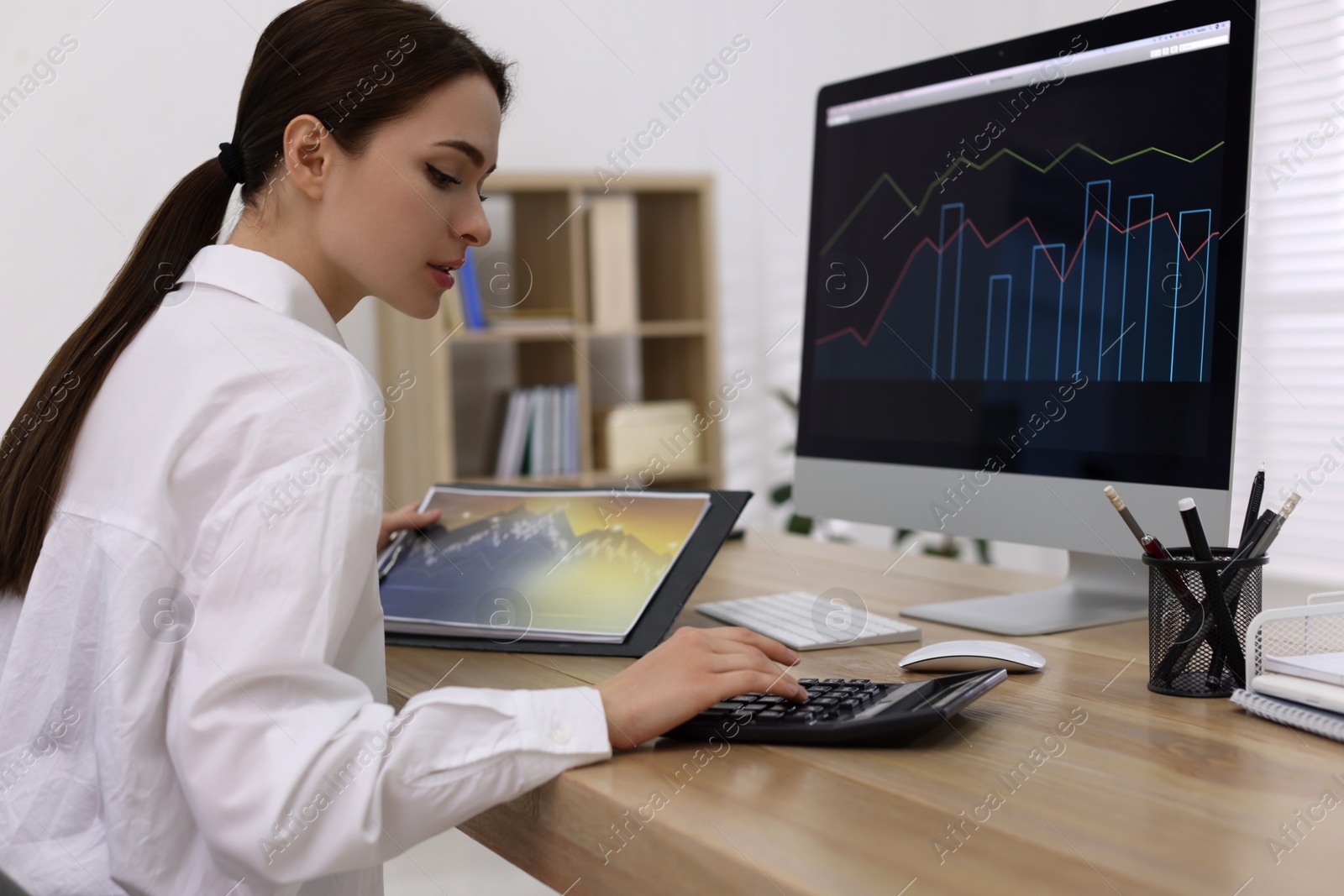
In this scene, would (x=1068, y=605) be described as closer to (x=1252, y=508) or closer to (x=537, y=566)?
(x=1252, y=508)

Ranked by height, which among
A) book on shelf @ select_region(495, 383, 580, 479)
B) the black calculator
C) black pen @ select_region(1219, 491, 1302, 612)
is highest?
black pen @ select_region(1219, 491, 1302, 612)

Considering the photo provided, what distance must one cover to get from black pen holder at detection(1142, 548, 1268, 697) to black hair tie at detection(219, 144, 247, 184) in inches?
34.6

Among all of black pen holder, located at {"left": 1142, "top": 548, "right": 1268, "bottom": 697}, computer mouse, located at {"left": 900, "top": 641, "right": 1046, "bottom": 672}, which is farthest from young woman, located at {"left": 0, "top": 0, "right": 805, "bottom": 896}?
black pen holder, located at {"left": 1142, "top": 548, "right": 1268, "bottom": 697}

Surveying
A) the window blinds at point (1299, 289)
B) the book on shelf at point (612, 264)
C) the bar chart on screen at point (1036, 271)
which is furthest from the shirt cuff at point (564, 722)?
the book on shelf at point (612, 264)

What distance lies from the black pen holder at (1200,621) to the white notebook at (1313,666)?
0.13 ft

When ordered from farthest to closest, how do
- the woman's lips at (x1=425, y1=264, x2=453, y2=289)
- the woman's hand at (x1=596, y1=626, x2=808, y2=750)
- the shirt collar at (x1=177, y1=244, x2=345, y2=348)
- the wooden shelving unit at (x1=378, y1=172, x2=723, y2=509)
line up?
the wooden shelving unit at (x1=378, y1=172, x2=723, y2=509), the woman's lips at (x1=425, y1=264, x2=453, y2=289), the shirt collar at (x1=177, y1=244, x2=345, y2=348), the woman's hand at (x1=596, y1=626, x2=808, y2=750)

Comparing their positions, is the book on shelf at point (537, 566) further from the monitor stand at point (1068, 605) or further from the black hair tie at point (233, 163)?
the black hair tie at point (233, 163)

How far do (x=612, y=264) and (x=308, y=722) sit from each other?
2.93 metres

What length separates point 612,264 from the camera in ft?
11.5

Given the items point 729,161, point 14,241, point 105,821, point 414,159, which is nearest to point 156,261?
point 414,159

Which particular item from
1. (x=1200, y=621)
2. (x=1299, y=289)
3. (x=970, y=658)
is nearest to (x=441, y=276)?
(x=970, y=658)

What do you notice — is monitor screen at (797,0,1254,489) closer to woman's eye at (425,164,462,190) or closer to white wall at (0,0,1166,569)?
woman's eye at (425,164,462,190)

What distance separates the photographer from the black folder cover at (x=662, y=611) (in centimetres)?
106

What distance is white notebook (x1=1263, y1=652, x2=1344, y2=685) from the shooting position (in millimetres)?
792
